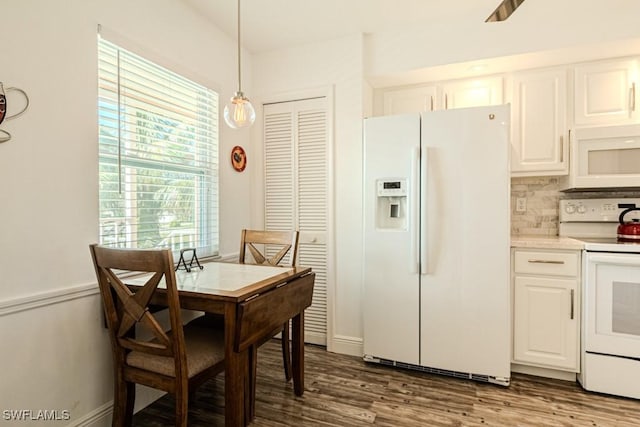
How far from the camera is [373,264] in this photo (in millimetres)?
2621

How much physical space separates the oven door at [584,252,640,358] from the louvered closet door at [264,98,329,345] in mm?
1859

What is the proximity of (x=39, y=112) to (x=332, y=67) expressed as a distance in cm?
206

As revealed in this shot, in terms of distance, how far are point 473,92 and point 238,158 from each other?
203 centimetres

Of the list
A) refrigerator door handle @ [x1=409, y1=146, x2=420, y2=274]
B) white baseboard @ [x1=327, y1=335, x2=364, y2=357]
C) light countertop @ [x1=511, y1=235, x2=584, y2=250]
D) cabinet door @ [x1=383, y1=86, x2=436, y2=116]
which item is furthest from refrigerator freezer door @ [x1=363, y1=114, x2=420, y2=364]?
light countertop @ [x1=511, y1=235, x2=584, y2=250]

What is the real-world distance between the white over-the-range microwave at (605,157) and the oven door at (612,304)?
0.60 meters

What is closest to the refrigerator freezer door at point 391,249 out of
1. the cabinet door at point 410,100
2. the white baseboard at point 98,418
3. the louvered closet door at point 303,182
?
the louvered closet door at point 303,182

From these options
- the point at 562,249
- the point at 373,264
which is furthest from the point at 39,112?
the point at 562,249

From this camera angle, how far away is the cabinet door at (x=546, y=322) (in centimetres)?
232

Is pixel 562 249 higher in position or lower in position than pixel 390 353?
higher

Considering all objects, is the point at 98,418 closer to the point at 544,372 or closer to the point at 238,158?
the point at 238,158

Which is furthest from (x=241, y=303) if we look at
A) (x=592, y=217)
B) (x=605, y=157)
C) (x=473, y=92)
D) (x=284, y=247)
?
(x=592, y=217)

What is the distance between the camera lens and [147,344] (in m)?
1.54

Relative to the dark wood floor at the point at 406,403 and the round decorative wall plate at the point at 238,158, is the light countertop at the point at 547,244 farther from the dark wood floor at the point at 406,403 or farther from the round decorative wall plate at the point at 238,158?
the round decorative wall plate at the point at 238,158

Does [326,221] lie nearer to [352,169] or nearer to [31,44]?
[352,169]
